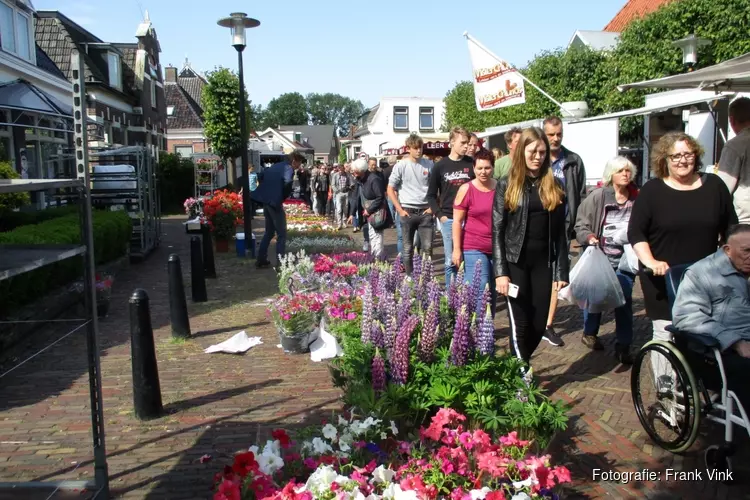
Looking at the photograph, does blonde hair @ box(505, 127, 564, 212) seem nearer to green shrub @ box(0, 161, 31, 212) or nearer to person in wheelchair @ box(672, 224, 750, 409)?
person in wheelchair @ box(672, 224, 750, 409)

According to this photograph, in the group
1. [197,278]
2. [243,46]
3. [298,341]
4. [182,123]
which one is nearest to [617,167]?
[298,341]

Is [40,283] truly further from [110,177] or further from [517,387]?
[110,177]

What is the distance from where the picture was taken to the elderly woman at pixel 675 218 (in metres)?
4.45

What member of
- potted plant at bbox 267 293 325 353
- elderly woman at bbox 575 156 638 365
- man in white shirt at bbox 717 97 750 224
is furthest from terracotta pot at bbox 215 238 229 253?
man in white shirt at bbox 717 97 750 224

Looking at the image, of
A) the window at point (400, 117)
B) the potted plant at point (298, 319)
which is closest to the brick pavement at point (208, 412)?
the potted plant at point (298, 319)

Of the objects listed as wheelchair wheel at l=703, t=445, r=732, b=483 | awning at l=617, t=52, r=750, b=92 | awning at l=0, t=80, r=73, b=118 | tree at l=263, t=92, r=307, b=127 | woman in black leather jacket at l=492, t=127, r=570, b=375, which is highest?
tree at l=263, t=92, r=307, b=127

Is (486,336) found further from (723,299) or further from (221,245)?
(221,245)

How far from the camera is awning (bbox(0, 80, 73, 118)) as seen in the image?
11.4 ft

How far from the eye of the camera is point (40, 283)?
286 inches

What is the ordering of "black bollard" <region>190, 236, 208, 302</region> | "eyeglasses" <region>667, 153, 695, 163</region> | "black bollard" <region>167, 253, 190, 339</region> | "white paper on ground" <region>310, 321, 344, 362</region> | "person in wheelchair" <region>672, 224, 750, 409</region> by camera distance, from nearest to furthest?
"person in wheelchair" <region>672, 224, 750, 409</region>
"eyeglasses" <region>667, 153, 695, 163</region>
"white paper on ground" <region>310, 321, 344, 362</region>
"black bollard" <region>167, 253, 190, 339</region>
"black bollard" <region>190, 236, 208, 302</region>

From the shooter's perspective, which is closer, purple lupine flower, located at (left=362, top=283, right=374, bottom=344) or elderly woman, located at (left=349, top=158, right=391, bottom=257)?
purple lupine flower, located at (left=362, top=283, right=374, bottom=344)

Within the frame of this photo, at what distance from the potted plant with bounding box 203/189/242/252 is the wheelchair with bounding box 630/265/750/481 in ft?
Answer: 35.2

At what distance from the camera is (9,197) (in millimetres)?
8648

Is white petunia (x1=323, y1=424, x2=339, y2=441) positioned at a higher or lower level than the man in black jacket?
lower
